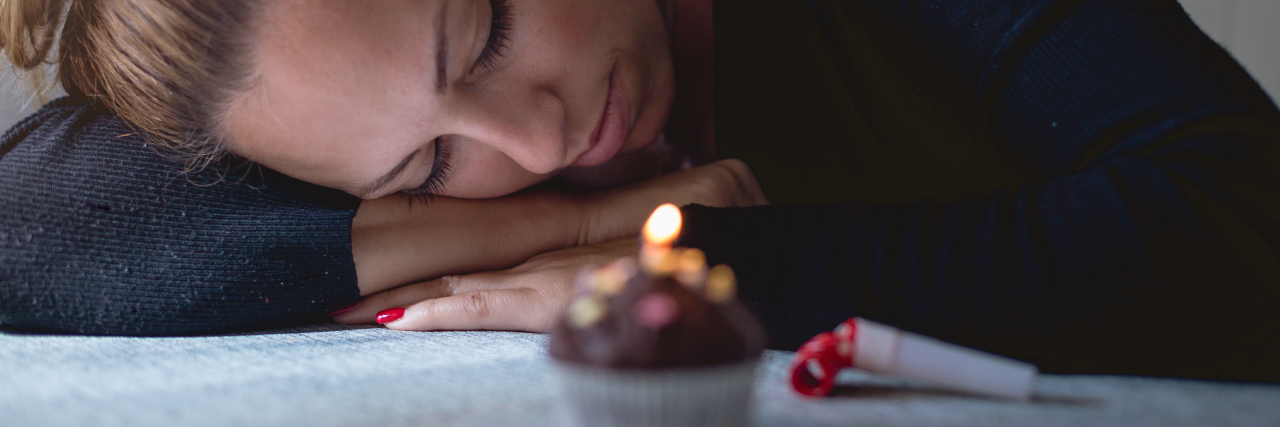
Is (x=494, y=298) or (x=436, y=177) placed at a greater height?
(x=436, y=177)

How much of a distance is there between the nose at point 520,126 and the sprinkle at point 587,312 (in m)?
0.45

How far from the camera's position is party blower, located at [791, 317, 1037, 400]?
513 millimetres

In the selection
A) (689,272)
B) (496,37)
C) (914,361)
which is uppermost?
(496,37)

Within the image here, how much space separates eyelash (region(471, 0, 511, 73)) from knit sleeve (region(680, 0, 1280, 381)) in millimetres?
295

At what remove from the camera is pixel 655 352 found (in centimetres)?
39

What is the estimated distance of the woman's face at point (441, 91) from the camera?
0.76 meters

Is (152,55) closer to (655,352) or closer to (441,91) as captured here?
(441,91)

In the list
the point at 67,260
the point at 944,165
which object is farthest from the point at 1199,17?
the point at 67,260

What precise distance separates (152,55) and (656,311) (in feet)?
2.40

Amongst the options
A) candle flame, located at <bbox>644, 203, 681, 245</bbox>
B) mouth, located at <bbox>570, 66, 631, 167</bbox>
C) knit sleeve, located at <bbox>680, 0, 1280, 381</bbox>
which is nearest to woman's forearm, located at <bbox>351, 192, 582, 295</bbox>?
mouth, located at <bbox>570, 66, 631, 167</bbox>

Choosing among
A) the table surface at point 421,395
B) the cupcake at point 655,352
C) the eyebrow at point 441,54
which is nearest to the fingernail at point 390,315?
the table surface at point 421,395

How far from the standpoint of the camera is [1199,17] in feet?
7.27

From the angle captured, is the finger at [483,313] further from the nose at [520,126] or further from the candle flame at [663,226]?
the candle flame at [663,226]

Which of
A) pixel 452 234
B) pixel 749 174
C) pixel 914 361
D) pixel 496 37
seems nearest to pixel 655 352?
pixel 914 361
